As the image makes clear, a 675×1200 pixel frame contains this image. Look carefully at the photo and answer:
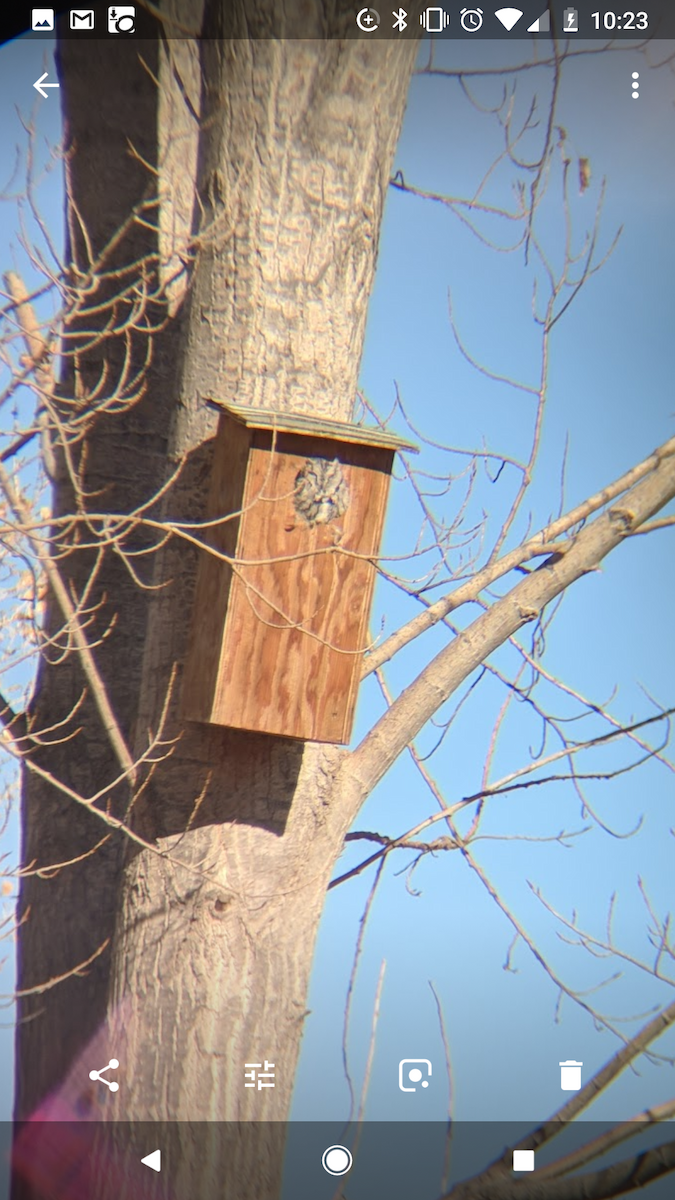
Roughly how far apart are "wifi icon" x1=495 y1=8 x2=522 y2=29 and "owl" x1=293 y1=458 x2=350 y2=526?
1188mm

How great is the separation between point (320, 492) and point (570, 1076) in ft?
4.81

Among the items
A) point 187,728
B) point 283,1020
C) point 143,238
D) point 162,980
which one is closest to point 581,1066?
point 283,1020

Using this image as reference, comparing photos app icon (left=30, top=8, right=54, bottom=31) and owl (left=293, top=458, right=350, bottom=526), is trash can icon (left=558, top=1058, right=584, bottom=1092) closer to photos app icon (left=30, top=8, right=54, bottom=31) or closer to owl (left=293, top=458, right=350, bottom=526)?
owl (left=293, top=458, right=350, bottom=526)

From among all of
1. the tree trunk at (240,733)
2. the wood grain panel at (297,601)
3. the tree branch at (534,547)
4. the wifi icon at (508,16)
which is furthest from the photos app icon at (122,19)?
the tree branch at (534,547)

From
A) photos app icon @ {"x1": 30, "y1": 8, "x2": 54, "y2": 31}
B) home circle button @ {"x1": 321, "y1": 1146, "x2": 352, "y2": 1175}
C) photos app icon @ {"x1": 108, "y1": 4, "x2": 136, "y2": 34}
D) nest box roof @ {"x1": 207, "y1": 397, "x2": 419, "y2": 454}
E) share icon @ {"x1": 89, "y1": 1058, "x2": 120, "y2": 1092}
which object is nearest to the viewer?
home circle button @ {"x1": 321, "y1": 1146, "x2": 352, "y2": 1175}

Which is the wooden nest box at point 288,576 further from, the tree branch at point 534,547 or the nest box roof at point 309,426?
the tree branch at point 534,547

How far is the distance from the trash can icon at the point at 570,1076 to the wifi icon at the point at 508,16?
250 cm

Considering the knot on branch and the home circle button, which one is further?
the knot on branch

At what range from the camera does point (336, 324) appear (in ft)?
10.0

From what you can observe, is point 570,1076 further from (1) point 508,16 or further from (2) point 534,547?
(1) point 508,16

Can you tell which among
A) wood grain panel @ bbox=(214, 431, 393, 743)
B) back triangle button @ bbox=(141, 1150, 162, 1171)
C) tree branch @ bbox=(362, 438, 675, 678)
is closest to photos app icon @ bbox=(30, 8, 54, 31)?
wood grain panel @ bbox=(214, 431, 393, 743)

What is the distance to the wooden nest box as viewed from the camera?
2.79 metres

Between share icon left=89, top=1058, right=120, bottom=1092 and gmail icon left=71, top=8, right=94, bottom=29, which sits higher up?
gmail icon left=71, top=8, right=94, bottom=29

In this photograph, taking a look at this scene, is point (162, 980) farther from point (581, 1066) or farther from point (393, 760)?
point (581, 1066)
